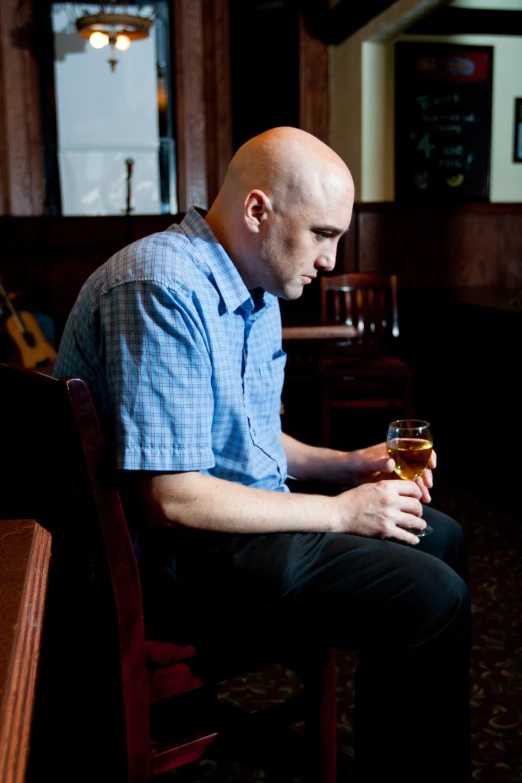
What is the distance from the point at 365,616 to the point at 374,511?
0.17 meters

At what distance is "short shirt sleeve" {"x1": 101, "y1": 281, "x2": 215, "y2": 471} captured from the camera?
117 cm

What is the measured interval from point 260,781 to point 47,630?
1.89 ft

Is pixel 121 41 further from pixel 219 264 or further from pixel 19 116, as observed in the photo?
pixel 219 264

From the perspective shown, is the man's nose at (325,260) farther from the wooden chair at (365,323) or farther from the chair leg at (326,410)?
the wooden chair at (365,323)

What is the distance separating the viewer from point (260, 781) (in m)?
1.66

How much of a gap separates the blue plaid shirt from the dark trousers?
0.59ft

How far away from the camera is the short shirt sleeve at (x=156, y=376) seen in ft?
3.84

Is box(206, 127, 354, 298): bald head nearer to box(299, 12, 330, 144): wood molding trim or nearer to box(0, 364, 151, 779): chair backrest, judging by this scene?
box(0, 364, 151, 779): chair backrest

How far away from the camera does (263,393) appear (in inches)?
58.3

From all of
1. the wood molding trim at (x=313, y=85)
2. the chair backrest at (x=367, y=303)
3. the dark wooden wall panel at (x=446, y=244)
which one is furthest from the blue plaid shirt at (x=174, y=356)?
the wood molding trim at (x=313, y=85)

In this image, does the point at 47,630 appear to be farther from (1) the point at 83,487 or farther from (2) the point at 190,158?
(2) the point at 190,158

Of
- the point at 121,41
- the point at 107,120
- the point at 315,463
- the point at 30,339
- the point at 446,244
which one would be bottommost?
the point at 30,339

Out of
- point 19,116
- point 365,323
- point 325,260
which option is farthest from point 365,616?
point 19,116

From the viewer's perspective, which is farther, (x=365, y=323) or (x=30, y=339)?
(x=30, y=339)
